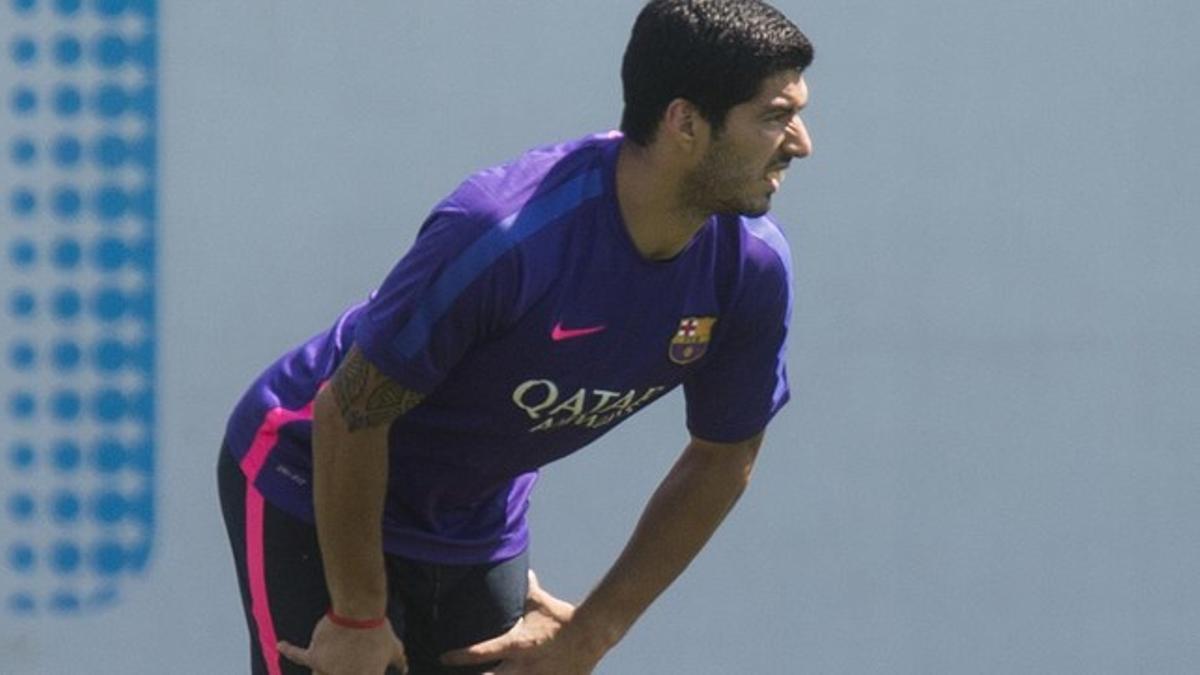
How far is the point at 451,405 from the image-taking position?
2.79 m

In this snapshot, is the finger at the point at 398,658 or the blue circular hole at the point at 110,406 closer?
the finger at the point at 398,658

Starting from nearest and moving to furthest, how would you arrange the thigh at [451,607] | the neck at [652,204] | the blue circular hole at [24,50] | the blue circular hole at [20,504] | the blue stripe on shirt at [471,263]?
1. the blue stripe on shirt at [471,263]
2. the neck at [652,204]
3. the thigh at [451,607]
4. the blue circular hole at [24,50]
5. the blue circular hole at [20,504]

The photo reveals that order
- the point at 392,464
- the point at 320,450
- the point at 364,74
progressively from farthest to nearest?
1. the point at 364,74
2. the point at 392,464
3. the point at 320,450

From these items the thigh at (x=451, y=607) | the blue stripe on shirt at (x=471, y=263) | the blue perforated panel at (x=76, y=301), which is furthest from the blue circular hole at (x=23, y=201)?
the blue stripe on shirt at (x=471, y=263)

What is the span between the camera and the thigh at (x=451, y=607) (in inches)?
117

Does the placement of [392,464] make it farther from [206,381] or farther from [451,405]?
[206,381]

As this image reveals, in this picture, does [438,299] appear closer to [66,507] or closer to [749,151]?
[749,151]

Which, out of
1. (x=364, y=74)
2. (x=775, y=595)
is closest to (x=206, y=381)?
(x=364, y=74)

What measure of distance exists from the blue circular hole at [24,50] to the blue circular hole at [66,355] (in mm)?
450

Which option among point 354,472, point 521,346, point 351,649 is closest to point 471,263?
point 521,346

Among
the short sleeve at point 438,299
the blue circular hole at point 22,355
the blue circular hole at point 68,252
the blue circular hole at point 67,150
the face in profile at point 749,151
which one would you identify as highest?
the face in profile at point 749,151

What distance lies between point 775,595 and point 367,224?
917mm

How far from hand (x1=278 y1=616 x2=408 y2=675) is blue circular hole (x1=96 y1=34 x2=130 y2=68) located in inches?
56.4

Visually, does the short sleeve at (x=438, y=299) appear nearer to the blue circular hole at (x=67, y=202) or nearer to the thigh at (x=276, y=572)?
the thigh at (x=276, y=572)
